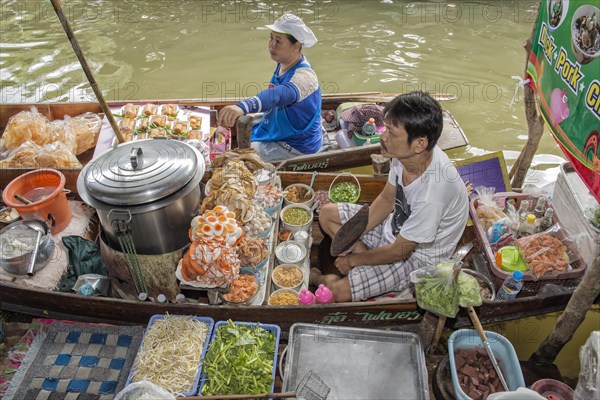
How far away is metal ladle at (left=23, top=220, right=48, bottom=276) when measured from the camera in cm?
364

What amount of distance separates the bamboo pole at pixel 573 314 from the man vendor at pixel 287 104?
3.17m

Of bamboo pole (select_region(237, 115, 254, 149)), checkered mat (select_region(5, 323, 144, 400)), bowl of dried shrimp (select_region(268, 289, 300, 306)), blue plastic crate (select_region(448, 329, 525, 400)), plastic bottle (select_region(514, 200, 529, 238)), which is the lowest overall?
checkered mat (select_region(5, 323, 144, 400))

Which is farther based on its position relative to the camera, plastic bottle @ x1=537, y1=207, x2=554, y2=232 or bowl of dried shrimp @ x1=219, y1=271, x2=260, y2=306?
plastic bottle @ x1=537, y1=207, x2=554, y2=232

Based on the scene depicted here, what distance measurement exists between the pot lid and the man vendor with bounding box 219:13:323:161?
2.91 ft

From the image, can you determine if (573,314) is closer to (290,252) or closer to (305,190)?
(290,252)

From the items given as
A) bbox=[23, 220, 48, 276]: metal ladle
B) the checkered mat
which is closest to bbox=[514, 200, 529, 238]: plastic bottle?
the checkered mat

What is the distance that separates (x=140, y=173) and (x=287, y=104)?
203 centimetres

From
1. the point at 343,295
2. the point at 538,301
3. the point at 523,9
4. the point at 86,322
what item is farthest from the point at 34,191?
the point at 523,9

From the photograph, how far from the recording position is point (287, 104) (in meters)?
4.86

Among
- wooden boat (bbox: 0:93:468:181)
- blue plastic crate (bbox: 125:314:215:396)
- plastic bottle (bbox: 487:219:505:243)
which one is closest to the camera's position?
blue plastic crate (bbox: 125:314:215:396)

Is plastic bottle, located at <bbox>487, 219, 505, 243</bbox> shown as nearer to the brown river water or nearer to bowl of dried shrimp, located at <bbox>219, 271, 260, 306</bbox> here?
bowl of dried shrimp, located at <bbox>219, 271, 260, 306</bbox>

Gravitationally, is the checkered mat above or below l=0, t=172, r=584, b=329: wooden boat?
below

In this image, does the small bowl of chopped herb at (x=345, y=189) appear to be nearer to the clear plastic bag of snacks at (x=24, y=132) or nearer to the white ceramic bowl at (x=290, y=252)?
the white ceramic bowl at (x=290, y=252)

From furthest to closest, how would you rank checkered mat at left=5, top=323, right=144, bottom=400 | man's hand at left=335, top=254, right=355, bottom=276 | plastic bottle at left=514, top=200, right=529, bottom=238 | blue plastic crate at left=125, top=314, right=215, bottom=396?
plastic bottle at left=514, top=200, right=529, bottom=238, man's hand at left=335, top=254, right=355, bottom=276, checkered mat at left=5, top=323, right=144, bottom=400, blue plastic crate at left=125, top=314, right=215, bottom=396
